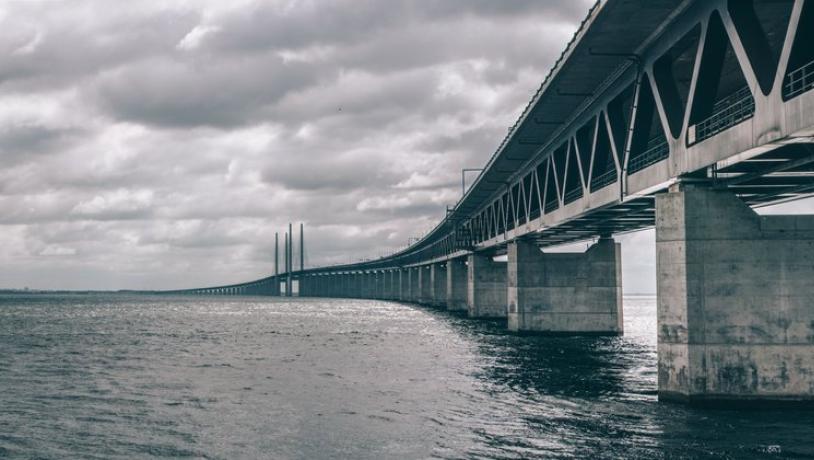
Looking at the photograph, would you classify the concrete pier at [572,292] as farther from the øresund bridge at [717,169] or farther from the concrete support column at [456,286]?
the concrete support column at [456,286]

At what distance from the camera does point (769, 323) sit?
22641 millimetres

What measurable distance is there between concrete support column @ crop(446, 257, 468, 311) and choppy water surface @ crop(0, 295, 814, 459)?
56.9 metres

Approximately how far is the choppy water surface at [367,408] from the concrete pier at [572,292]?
250 inches

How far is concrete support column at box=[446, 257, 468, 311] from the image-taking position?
344ft

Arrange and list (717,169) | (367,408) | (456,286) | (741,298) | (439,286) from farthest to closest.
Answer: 1. (439,286)
2. (456,286)
3. (367,408)
4. (741,298)
5. (717,169)

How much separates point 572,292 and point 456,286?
167 feet

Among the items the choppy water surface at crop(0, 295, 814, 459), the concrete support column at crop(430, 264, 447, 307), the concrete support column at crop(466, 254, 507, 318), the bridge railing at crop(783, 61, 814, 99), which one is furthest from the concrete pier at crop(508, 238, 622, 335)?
the concrete support column at crop(430, 264, 447, 307)

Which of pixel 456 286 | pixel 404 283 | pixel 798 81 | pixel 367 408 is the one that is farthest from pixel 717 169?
pixel 404 283

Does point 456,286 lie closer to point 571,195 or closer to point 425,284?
point 425,284

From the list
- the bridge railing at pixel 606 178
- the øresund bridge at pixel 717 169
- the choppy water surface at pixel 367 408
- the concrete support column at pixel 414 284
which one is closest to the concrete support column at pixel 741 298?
the øresund bridge at pixel 717 169

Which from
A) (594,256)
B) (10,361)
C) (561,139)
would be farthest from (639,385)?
(10,361)

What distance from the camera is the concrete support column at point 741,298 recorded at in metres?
22.5

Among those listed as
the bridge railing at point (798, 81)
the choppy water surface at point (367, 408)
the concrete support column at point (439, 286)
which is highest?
the bridge railing at point (798, 81)

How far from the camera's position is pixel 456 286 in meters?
105
